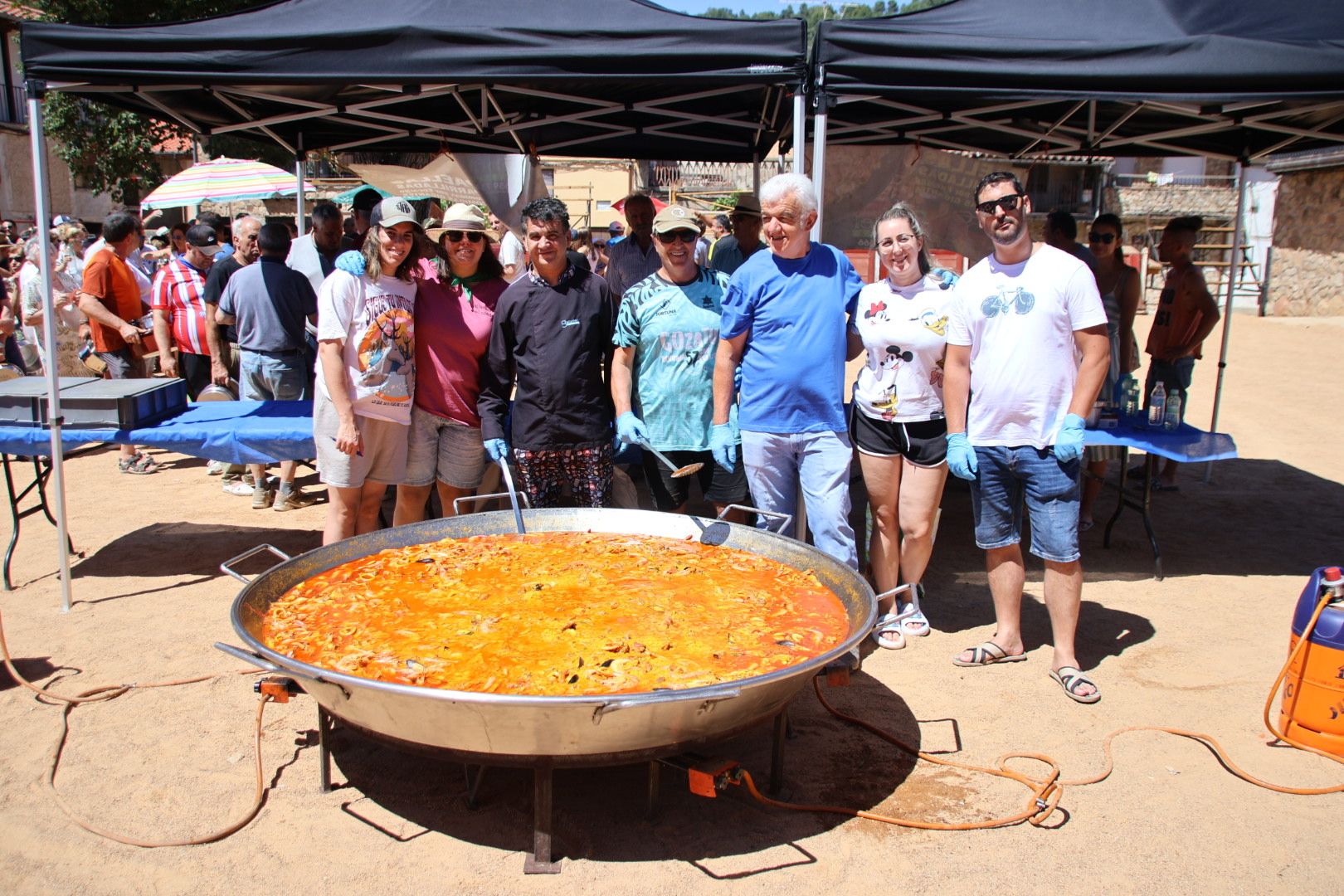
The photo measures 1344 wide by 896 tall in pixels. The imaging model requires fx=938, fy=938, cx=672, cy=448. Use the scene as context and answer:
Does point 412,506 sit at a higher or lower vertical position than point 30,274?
lower

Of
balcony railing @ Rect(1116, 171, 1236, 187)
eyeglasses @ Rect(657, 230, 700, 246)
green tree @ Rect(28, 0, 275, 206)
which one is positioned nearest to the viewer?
eyeglasses @ Rect(657, 230, 700, 246)

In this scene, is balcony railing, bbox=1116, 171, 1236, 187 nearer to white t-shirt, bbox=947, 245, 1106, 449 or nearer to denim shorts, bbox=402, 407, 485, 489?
white t-shirt, bbox=947, 245, 1106, 449

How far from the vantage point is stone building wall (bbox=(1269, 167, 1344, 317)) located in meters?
21.2

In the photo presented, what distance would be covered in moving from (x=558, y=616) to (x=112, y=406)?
10.9 feet

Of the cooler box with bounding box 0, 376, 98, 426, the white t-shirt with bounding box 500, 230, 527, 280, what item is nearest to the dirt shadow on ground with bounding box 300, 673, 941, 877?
the cooler box with bounding box 0, 376, 98, 426

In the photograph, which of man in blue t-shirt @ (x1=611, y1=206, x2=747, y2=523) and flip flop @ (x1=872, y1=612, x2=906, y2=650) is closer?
man in blue t-shirt @ (x1=611, y1=206, x2=747, y2=523)

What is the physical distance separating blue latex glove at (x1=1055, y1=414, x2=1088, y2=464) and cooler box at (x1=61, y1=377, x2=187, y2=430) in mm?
4712

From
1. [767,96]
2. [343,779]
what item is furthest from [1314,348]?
[343,779]

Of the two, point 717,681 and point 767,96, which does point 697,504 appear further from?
point 717,681

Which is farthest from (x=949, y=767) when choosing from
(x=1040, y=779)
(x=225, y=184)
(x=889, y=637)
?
(x=225, y=184)

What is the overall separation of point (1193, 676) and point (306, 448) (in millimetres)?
4683

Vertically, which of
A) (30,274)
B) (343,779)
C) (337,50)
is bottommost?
(343,779)

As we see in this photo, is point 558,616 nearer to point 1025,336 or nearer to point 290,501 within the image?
point 1025,336

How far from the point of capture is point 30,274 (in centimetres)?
920
